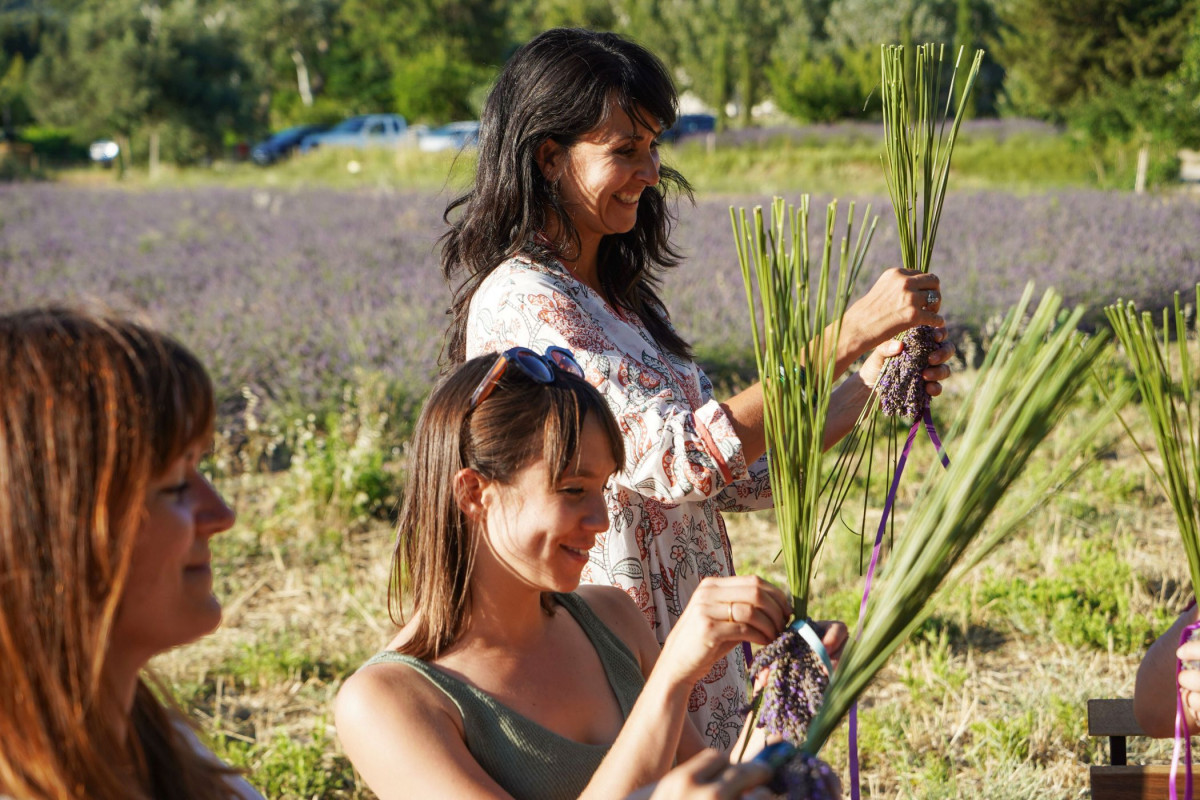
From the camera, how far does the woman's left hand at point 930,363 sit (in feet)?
5.45

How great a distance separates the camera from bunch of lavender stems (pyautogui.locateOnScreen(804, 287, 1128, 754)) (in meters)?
1.05

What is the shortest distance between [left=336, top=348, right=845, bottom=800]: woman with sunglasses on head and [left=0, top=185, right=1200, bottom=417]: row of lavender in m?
3.13

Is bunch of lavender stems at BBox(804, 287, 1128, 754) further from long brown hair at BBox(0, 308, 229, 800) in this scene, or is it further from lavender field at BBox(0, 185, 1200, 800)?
lavender field at BBox(0, 185, 1200, 800)

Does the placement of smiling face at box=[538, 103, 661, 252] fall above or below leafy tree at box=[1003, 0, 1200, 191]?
below

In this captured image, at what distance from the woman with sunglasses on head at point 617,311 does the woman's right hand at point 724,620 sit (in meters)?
0.44

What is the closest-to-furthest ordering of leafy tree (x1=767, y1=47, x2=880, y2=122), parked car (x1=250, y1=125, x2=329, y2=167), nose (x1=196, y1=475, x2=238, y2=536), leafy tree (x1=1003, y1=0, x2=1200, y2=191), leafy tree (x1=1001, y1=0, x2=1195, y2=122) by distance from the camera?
nose (x1=196, y1=475, x2=238, y2=536), leafy tree (x1=1003, y1=0, x2=1200, y2=191), leafy tree (x1=1001, y1=0, x2=1195, y2=122), parked car (x1=250, y1=125, x2=329, y2=167), leafy tree (x1=767, y1=47, x2=880, y2=122)

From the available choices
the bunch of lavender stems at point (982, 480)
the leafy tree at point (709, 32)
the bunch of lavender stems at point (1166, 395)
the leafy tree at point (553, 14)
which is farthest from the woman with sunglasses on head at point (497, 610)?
the leafy tree at point (709, 32)

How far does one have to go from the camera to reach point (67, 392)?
3.22 ft

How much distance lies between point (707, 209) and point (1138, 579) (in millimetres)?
8948

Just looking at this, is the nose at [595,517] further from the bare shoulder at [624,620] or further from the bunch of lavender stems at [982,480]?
the bunch of lavender stems at [982,480]

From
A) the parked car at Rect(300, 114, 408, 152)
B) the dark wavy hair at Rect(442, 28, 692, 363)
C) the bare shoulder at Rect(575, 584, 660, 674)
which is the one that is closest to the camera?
the bare shoulder at Rect(575, 584, 660, 674)

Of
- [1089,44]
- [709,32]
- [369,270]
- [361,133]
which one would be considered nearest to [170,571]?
[369,270]

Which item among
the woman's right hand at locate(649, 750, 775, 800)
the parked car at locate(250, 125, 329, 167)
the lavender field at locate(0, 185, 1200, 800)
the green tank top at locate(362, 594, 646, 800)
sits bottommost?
the lavender field at locate(0, 185, 1200, 800)

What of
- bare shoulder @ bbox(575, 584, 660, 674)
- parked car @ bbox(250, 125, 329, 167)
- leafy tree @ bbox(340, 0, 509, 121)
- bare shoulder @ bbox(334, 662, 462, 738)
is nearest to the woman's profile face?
bare shoulder @ bbox(334, 662, 462, 738)
